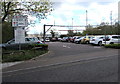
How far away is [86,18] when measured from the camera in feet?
195

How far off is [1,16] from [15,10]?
2077 millimetres

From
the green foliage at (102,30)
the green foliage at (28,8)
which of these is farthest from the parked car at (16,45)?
the green foliage at (102,30)

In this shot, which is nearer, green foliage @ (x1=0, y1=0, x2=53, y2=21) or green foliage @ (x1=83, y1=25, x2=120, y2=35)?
green foliage @ (x1=0, y1=0, x2=53, y2=21)

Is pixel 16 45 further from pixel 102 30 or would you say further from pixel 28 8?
pixel 102 30

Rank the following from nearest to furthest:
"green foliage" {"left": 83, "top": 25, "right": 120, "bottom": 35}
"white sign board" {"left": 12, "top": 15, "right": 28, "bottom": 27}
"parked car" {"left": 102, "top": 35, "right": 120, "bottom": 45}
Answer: "white sign board" {"left": 12, "top": 15, "right": 28, "bottom": 27}
"parked car" {"left": 102, "top": 35, "right": 120, "bottom": 45}
"green foliage" {"left": 83, "top": 25, "right": 120, "bottom": 35}

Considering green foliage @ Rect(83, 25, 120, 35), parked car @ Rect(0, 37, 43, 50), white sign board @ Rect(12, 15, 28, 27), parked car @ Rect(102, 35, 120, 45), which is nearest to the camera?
white sign board @ Rect(12, 15, 28, 27)

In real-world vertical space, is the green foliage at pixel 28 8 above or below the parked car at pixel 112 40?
above

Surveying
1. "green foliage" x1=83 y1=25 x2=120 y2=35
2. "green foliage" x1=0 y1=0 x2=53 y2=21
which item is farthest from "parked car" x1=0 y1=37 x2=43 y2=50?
"green foliage" x1=83 y1=25 x2=120 y2=35

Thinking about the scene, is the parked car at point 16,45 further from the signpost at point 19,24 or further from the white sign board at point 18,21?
the white sign board at point 18,21

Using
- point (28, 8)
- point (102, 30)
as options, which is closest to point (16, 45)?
point (28, 8)

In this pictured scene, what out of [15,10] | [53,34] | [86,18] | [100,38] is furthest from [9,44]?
[53,34]

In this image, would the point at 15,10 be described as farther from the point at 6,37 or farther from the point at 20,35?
the point at 20,35

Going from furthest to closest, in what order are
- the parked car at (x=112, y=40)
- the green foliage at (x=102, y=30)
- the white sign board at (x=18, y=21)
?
the green foliage at (x=102, y=30)
the parked car at (x=112, y=40)
the white sign board at (x=18, y=21)

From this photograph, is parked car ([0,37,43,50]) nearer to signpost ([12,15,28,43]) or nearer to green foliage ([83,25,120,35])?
signpost ([12,15,28,43])
